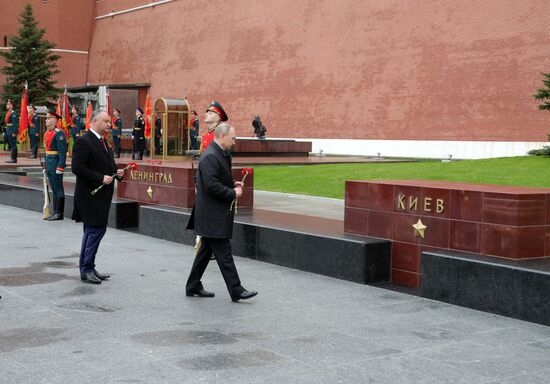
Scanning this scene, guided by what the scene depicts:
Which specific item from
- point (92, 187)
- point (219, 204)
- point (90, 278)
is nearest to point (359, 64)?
point (92, 187)

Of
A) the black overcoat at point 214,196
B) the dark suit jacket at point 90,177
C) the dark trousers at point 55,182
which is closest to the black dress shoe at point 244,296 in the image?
the black overcoat at point 214,196

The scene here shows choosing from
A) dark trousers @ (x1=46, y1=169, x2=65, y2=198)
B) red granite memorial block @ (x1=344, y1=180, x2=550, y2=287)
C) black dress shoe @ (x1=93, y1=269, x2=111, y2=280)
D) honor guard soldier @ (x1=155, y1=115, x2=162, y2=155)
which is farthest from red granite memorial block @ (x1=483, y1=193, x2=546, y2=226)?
honor guard soldier @ (x1=155, y1=115, x2=162, y2=155)

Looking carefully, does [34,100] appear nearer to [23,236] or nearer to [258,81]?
[258,81]

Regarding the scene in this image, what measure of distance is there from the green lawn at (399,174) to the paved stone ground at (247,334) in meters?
8.55

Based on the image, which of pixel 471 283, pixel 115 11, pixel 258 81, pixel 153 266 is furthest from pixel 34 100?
pixel 471 283

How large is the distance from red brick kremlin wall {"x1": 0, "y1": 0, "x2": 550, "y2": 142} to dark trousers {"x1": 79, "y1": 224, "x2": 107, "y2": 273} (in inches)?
807

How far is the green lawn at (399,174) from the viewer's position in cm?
1659

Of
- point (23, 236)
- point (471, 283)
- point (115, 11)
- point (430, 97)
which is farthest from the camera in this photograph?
point (115, 11)

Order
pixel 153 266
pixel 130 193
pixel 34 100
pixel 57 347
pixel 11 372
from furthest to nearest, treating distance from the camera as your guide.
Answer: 1. pixel 34 100
2. pixel 130 193
3. pixel 153 266
4. pixel 57 347
5. pixel 11 372

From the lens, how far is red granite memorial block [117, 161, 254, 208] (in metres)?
11.1

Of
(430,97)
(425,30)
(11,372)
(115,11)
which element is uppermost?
(115,11)

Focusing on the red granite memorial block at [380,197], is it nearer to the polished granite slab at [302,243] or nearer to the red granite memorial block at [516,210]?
the polished granite slab at [302,243]

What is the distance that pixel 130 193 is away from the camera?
12.3m

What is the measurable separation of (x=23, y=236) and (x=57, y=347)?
5.97 m
